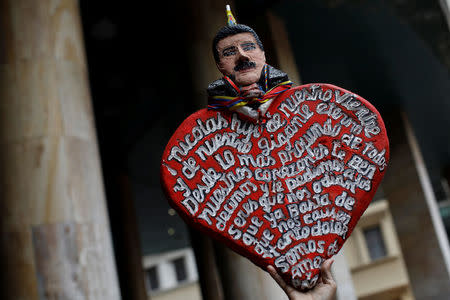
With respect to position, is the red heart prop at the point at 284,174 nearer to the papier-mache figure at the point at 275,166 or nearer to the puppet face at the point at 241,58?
the papier-mache figure at the point at 275,166

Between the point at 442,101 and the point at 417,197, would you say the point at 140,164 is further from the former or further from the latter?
the point at 442,101

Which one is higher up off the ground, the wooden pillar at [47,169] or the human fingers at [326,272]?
the wooden pillar at [47,169]

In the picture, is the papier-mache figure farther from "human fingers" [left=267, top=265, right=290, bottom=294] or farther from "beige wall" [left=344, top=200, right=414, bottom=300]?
"beige wall" [left=344, top=200, right=414, bottom=300]

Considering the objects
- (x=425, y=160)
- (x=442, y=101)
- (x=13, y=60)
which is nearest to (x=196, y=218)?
(x=13, y=60)

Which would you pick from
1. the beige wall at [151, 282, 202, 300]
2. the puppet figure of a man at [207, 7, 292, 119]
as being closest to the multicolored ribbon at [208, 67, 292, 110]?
the puppet figure of a man at [207, 7, 292, 119]

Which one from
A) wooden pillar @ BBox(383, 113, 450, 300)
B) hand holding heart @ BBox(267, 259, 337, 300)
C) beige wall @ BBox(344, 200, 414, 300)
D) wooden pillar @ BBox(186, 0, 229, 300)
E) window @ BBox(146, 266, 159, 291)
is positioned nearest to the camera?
hand holding heart @ BBox(267, 259, 337, 300)

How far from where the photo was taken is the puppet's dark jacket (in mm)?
2498

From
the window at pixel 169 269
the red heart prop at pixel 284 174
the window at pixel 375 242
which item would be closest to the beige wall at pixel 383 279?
the window at pixel 375 242

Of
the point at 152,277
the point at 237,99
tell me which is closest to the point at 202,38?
the point at 237,99

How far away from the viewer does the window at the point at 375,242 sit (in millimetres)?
24547

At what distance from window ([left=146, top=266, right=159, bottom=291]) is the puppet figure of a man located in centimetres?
2453

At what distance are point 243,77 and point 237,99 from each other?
0.12 meters

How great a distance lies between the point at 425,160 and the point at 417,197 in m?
6.21

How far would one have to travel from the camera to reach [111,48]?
9852 millimetres
